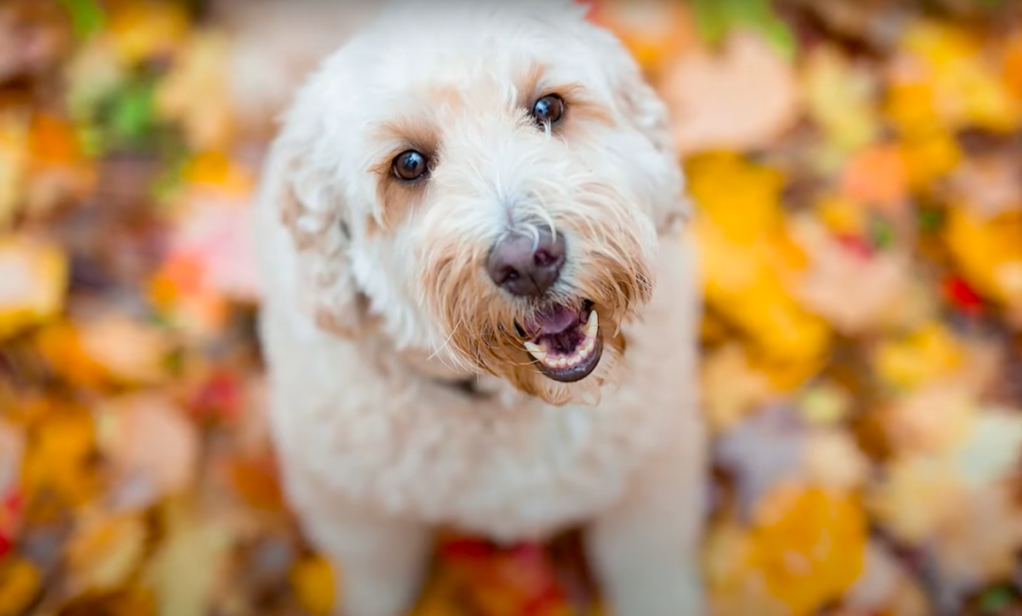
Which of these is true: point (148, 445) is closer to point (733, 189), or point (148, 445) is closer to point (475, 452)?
point (475, 452)

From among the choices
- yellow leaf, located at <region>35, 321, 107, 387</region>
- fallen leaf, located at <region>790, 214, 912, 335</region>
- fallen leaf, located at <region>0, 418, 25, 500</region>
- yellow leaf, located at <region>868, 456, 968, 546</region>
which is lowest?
fallen leaf, located at <region>0, 418, 25, 500</region>

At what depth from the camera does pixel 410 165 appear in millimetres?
1482

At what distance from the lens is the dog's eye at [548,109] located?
4.91ft

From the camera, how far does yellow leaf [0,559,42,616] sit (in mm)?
2127

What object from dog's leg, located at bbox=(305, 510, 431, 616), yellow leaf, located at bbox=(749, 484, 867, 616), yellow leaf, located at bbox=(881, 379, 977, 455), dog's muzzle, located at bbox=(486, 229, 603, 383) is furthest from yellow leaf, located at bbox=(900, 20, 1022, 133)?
dog's leg, located at bbox=(305, 510, 431, 616)

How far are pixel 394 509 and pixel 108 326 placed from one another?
1.18m

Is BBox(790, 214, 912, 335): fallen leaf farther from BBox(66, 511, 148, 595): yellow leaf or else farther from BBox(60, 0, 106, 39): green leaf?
BBox(60, 0, 106, 39): green leaf

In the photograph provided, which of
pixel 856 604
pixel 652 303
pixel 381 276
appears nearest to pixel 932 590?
pixel 856 604

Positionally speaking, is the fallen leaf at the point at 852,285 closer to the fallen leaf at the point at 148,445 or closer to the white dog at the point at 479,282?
the white dog at the point at 479,282

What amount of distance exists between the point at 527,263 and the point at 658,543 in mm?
1028

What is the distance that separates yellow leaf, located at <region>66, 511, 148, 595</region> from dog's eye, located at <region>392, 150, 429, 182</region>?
1258 millimetres

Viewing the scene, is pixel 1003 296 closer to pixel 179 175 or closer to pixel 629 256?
pixel 629 256

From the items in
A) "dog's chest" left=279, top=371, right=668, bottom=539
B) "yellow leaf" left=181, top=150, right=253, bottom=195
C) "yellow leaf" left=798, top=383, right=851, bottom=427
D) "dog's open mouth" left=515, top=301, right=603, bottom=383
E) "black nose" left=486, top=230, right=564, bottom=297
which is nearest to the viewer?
"black nose" left=486, top=230, right=564, bottom=297

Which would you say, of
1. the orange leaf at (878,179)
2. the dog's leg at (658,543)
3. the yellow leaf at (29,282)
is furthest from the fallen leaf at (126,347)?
the orange leaf at (878,179)
